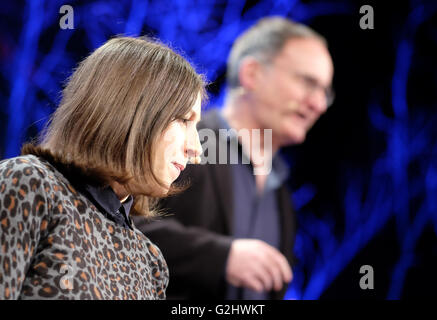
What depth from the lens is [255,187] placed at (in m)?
2.61

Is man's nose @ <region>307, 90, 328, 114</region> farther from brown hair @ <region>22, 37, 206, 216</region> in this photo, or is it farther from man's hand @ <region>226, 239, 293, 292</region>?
brown hair @ <region>22, 37, 206, 216</region>

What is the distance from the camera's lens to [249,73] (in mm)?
2711

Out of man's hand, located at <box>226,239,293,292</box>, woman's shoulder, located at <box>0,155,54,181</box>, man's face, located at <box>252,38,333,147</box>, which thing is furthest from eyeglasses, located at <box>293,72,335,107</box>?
woman's shoulder, located at <box>0,155,54,181</box>

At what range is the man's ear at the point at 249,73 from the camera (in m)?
2.70

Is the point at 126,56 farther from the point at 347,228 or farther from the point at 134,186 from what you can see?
the point at 347,228

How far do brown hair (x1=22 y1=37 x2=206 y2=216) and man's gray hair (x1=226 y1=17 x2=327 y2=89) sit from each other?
1431mm

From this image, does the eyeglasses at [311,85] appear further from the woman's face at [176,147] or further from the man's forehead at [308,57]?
the woman's face at [176,147]

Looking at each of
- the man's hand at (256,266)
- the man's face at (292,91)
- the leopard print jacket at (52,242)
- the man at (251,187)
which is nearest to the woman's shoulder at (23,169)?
the leopard print jacket at (52,242)

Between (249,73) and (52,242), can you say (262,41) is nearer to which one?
(249,73)

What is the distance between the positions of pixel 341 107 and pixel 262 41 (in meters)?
0.50

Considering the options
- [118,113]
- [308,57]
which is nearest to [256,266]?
[308,57]

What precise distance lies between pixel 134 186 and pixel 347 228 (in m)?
1.76
